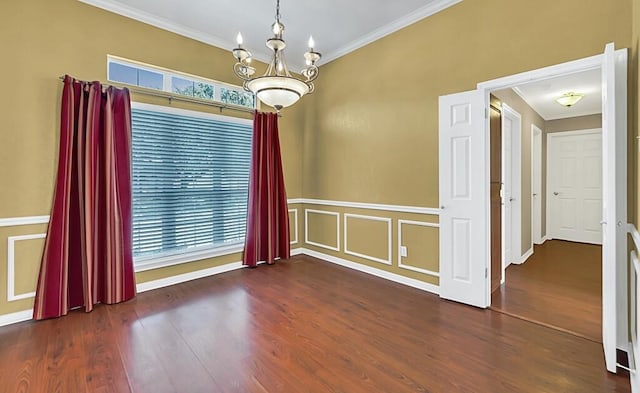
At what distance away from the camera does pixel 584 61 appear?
2.25m

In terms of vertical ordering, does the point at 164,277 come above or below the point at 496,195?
below

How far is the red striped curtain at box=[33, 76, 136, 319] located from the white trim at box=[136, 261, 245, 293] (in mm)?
247

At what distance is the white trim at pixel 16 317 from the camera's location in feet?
8.37

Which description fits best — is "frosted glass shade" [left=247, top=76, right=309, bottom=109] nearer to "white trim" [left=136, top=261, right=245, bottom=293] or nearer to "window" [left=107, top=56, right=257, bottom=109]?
"window" [left=107, top=56, right=257, bottom=109]

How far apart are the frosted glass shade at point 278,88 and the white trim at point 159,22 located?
2067 millimetres

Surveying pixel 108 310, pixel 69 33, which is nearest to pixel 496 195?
pixel 108 310

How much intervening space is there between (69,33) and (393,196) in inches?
150

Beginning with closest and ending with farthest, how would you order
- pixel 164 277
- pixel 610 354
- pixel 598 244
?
pixel 610 354, pixel 164 277, pixel 598 244

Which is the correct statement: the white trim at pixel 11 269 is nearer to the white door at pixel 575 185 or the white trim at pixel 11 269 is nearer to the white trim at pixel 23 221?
the white trim at pixel 23 221

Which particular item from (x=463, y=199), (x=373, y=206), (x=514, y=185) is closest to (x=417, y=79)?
(x=463, y=199)

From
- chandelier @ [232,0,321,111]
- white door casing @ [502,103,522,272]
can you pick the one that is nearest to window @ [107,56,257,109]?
chandelier @ [232,0,321,111]

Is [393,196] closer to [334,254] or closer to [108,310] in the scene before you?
[334,254]

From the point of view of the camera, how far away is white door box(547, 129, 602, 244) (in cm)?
575

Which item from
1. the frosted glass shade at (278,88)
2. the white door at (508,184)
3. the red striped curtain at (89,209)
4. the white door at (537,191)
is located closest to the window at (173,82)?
the red striped curtain at (89,209)
